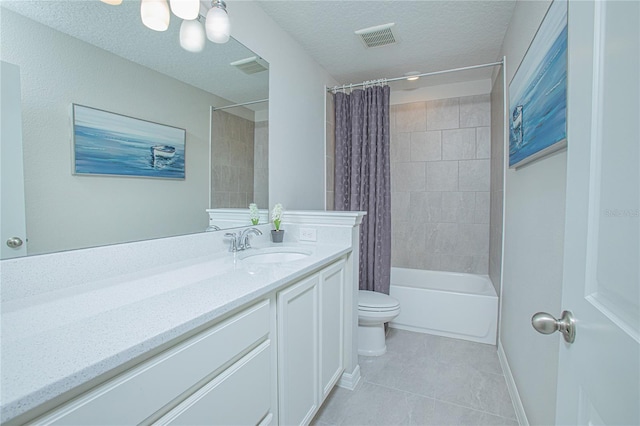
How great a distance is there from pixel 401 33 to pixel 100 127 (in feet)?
6.76

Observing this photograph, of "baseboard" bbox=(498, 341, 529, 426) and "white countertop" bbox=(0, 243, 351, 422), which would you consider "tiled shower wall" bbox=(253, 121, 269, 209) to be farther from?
"baseboard" bbox=(498, 341, 529, 426)

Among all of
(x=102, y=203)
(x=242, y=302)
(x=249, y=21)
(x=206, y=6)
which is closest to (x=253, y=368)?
(x=242, y=302)

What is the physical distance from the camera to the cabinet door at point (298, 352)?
120cm

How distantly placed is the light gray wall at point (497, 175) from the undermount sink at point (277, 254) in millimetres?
1683

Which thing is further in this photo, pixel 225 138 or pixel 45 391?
pixel 225 138

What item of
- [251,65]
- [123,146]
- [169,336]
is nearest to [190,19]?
[251,65]

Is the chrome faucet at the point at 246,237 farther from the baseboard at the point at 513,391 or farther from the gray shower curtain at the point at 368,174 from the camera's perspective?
the baseboard at the point at 513,391

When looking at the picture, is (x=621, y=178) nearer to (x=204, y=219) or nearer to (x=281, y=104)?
(x=204, y=219)

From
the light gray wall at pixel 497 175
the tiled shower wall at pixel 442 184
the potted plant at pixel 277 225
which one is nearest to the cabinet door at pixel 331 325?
the potted plant at pixel 277 225

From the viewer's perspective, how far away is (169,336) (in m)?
0.69

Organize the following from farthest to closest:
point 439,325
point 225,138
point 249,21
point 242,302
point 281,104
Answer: point 439,325
point 281,104
point 249,21
point 225,138
point 242,302

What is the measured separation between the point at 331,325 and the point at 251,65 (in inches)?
65.1

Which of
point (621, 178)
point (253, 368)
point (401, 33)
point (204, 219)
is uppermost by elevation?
point (401, 33)

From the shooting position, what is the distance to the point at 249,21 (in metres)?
1.87
